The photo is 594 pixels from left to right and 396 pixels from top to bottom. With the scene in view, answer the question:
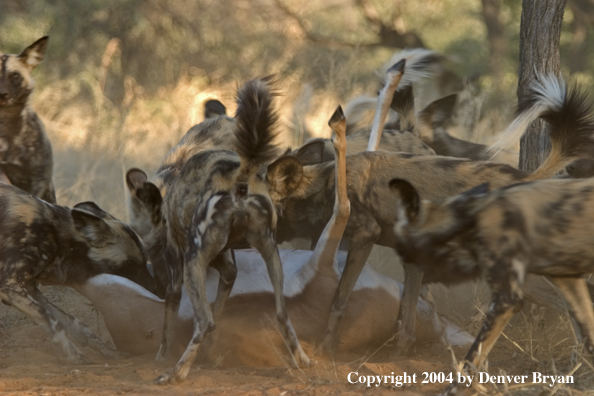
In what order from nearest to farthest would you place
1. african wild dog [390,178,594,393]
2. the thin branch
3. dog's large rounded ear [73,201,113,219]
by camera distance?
1. african wild dog [390,178,594,393]
2. dog's large rounded ear [73,201,113,219]
3. the thin branch

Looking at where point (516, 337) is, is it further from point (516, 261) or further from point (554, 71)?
point (554, 71)

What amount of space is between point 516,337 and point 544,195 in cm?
115

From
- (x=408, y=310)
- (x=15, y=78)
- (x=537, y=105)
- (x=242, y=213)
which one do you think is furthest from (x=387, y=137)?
(x=15, y=78)

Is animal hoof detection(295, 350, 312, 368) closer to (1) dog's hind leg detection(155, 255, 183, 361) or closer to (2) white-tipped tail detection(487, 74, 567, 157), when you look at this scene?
(1) dog's hind leg detection(155, 255, 183, 361)

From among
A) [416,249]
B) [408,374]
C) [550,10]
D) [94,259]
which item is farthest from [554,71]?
[94,259]

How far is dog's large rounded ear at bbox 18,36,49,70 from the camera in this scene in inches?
183

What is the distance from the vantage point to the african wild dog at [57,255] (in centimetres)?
347

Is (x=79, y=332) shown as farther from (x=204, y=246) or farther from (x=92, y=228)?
(x=204, y=246)

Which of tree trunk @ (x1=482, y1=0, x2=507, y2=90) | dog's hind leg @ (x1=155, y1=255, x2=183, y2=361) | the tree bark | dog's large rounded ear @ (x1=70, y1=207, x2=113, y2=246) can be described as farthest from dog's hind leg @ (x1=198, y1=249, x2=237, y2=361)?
the tree bark

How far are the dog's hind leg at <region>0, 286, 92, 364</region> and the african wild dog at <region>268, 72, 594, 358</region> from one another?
1.18 meters

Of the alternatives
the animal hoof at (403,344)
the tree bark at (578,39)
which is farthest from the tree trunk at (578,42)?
the animal hoof at (403,344)

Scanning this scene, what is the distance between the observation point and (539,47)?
3904 mm

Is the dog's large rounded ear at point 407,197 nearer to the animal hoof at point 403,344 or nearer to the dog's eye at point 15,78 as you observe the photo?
the animal hoof at point 403,344

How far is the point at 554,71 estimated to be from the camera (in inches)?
153
